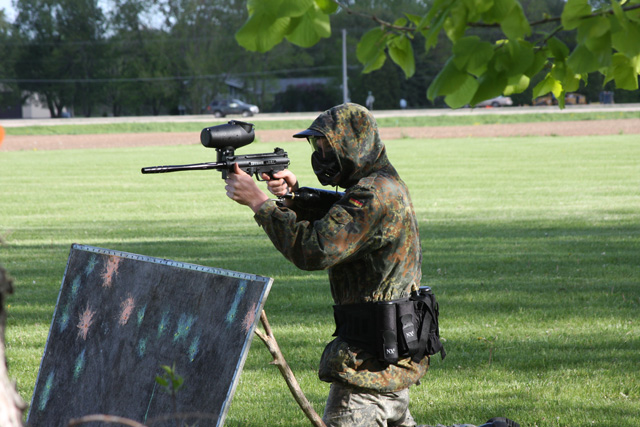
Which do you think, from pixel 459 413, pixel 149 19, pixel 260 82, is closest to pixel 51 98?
pixel 149 19

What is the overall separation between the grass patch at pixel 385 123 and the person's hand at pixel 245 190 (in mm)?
47489

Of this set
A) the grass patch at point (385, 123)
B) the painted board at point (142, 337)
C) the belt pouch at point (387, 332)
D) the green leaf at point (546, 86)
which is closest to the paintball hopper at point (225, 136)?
the painted board at point (142, 337)

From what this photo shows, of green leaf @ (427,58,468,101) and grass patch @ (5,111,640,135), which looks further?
grass patch @ (5,111,640,135)

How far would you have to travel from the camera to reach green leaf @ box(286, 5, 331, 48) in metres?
2.56

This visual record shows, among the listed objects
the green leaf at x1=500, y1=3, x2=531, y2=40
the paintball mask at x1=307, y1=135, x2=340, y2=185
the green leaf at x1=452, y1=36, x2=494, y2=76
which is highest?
the green leaf at x1=500, y1=3, x2=531, y2=40

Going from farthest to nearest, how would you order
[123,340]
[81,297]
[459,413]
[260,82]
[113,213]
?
[260,82] → [113,213] → [459,413] → [81,297] → [123,340]

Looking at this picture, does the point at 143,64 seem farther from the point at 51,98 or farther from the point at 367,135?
the point at 367,135

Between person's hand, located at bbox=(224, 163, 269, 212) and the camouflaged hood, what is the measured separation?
407 millimetres

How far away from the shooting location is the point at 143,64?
9694cm

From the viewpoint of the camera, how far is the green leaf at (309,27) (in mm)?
2557

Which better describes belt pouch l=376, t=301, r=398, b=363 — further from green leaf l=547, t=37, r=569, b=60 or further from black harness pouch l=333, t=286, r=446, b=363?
green leaf l=547, t=37, r=569, b=60

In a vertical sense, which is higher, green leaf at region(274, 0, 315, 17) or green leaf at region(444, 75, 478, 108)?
green leaf at region(274, 0, 315, 17)

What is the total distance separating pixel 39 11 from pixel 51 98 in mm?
11285

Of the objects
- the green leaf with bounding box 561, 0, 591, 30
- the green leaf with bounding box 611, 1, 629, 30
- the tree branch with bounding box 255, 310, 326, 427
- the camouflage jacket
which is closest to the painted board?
the tree branch with bounding box 255, 310, 326, 427
